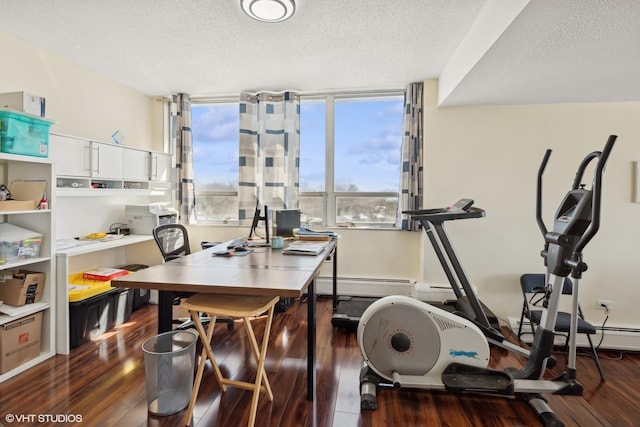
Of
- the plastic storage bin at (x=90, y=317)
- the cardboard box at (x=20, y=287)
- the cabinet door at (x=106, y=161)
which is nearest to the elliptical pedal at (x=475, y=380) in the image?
the plastic storage bin at (x=90, y=317)

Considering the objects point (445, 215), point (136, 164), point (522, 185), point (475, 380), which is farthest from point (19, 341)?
point (522, 185)

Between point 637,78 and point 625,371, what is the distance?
228 cm

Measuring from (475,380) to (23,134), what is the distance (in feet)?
11.3

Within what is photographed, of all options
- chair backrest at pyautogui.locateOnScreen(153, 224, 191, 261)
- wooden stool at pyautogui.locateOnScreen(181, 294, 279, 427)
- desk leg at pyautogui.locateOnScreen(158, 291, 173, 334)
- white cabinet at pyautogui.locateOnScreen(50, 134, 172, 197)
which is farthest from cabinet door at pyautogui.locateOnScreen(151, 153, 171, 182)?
wooden stool at pyautogui.locateOnScreen(181, 294, 279, 427)

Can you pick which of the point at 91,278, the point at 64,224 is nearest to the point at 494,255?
the point at 91,278

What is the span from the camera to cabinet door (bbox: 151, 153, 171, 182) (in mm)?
3949

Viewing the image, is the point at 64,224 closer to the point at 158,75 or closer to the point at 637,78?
the point at 158,75

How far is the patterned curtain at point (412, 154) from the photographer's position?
12.1 feet

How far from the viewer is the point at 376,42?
2.75 m

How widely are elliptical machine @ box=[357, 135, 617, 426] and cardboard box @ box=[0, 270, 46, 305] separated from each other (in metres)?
2.43

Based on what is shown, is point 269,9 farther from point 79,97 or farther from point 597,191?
point 79,97

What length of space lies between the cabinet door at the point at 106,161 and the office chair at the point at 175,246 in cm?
91

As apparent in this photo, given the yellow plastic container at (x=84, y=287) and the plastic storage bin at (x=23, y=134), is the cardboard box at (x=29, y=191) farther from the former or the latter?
the yellow plastic container at (x=84, y=287)

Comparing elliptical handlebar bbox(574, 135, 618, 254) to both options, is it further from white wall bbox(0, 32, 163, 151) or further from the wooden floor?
white wall bbox(0, 32, 163, 151)
